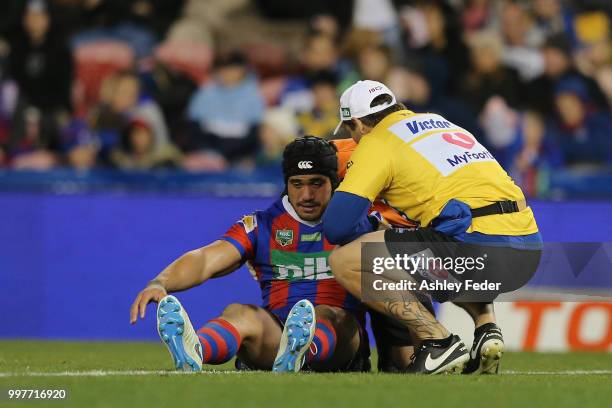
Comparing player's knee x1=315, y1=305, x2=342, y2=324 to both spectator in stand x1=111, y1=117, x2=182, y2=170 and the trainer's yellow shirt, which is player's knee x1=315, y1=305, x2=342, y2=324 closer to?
the trainer's yellow shirt

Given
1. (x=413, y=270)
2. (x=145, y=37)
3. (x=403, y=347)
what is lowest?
(x=403, y=347)

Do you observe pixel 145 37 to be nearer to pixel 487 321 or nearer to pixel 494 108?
pixel 494 108

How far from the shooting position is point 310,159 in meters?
7.54

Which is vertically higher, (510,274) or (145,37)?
(145,37)

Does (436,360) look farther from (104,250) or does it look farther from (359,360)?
(104,250)

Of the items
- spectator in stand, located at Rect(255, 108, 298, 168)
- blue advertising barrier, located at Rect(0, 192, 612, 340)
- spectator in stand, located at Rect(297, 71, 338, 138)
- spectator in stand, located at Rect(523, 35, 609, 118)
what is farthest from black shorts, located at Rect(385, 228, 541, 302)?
spectator in stand, located at Rect(523, 35, 609, 118)

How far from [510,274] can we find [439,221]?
2.02ft

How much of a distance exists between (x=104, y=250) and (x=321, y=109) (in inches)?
110

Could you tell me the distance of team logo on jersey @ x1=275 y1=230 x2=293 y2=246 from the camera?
25.2 ft

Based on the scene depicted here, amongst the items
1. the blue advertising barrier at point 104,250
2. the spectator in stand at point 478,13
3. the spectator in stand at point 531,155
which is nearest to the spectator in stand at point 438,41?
the spectator in stand at point 478,13

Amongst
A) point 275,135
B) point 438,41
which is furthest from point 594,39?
point 275,135

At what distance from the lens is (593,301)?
10945 millimetres

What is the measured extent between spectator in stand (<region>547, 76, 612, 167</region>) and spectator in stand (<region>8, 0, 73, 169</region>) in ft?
17.1

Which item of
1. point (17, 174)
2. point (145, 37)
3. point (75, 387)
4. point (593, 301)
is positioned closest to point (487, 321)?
point (75, 387)
